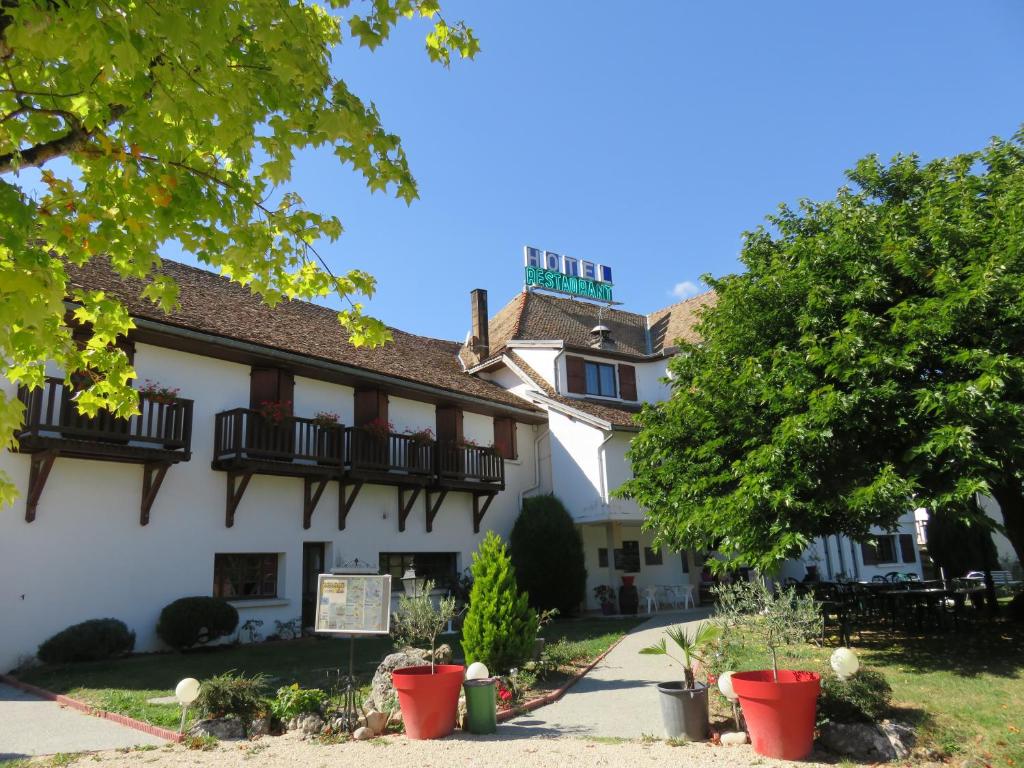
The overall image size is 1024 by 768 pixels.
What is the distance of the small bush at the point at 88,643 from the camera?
1259cm

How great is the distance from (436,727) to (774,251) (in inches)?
412

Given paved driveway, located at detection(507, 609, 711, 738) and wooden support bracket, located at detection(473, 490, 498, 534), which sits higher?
wooden support bracket, located at detection(473, 490, 498, 534)

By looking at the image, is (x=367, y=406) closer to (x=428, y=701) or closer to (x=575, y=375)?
(x=575, y=375)

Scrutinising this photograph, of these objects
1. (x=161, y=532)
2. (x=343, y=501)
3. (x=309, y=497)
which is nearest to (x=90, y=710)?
(x=161, y=532)

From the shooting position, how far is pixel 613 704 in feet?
31.5

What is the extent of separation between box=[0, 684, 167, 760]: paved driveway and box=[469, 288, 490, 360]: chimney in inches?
725

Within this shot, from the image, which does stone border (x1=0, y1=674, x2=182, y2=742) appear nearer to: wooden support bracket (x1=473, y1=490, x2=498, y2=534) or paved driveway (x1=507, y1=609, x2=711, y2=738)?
paved driveway (x1=507, y1=609, x2=711, y2=738)

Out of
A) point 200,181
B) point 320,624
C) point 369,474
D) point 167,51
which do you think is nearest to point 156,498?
point 369,474

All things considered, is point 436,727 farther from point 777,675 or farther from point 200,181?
point 200,181

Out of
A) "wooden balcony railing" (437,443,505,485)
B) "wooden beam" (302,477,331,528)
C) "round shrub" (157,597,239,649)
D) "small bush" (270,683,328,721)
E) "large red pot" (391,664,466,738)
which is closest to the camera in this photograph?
"large red pot" (391,664,466,738)

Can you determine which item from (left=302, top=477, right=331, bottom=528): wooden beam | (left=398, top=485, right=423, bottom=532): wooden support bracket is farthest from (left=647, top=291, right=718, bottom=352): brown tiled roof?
(left=302, top=477, right=331, bottom=528): wooden beam

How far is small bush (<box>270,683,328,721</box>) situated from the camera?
8414 millimetres

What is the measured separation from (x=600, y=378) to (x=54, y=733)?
2045 cm

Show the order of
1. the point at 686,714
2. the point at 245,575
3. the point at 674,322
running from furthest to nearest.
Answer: the point at 674,322 < the point at 245,575 < the point at 686,714
